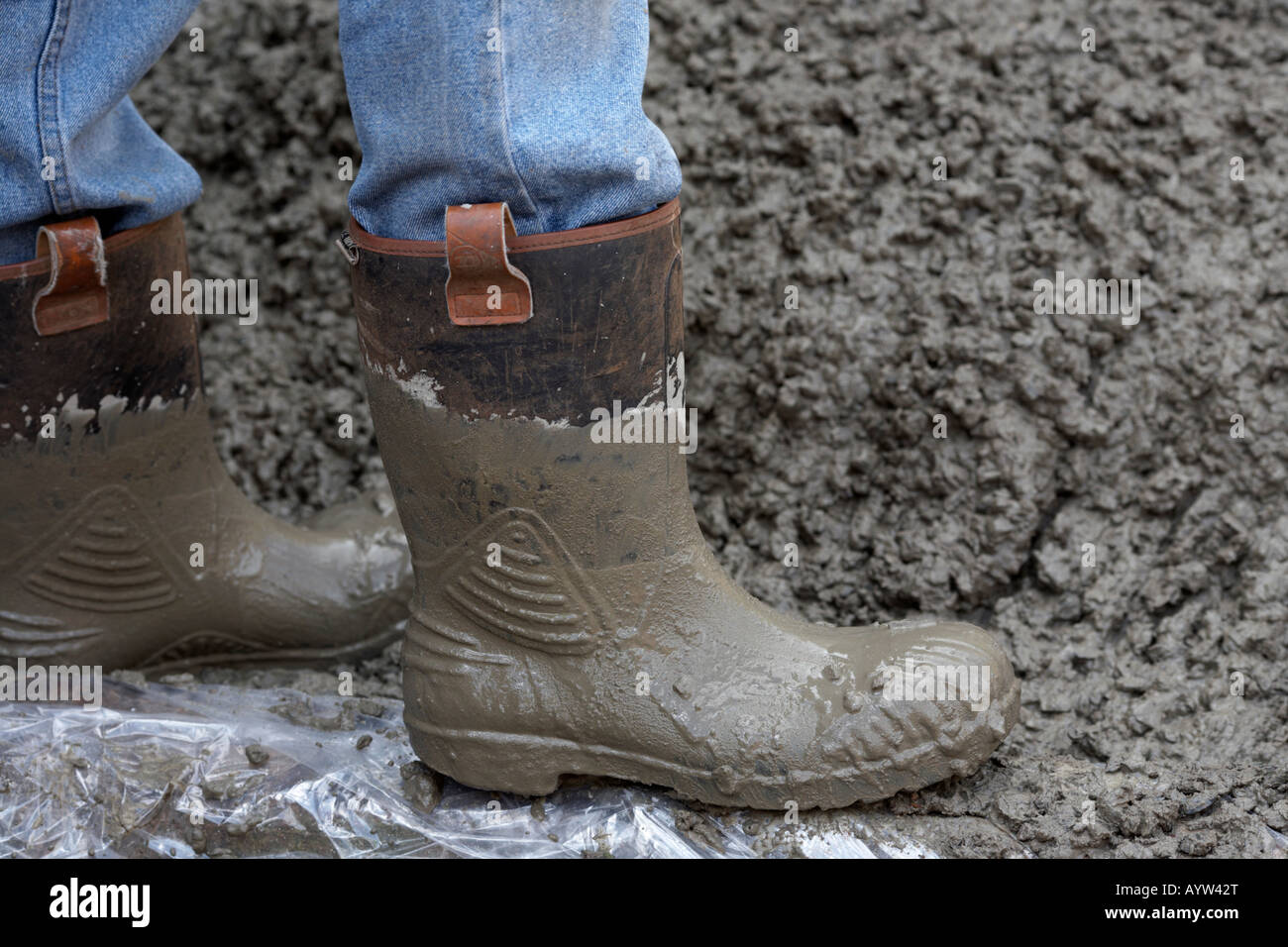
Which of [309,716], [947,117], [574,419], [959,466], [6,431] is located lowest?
[309,716]

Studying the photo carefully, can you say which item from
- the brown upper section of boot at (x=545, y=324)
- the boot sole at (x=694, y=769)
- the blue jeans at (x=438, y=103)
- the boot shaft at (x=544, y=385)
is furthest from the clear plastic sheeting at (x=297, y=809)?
the blue jeans at (x=438, y=103)

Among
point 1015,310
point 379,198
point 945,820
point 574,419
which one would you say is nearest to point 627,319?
point 574,419

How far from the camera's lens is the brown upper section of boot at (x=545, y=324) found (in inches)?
38.9

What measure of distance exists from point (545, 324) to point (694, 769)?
0.41 m

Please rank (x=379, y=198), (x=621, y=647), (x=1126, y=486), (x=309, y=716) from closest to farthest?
(x=379, y=198), (x=621, y=647), (x=309, y=716), (x=1126, y=486)

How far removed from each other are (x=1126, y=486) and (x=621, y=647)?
0.65m

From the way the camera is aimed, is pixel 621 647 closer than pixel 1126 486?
Yes

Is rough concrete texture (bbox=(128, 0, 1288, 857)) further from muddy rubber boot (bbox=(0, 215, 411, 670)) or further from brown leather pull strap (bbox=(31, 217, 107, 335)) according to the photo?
brown leather pull strap (bbox=(31, 217, 107, 335))

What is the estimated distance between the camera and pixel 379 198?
1.01m

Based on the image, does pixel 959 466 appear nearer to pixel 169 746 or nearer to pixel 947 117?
pixel 947 117

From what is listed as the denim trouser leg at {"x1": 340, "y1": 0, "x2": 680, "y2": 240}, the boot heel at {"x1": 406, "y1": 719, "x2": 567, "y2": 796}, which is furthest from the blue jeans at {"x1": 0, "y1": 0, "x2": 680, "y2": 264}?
the boot heel at {"x1": 406, "y1": 719, "x2": 567, "y2": 796}

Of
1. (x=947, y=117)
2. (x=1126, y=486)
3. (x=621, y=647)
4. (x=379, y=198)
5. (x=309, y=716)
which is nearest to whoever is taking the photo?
(x=379, y=198)

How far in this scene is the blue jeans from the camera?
929 millimetres

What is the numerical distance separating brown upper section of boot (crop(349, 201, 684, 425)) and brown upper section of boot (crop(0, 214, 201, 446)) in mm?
300
